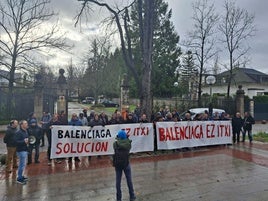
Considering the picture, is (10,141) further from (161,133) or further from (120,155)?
(161,133)

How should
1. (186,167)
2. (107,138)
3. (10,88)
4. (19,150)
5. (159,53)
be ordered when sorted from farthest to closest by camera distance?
(159,53), (10,88), (107,138), (186,167), (19,150)

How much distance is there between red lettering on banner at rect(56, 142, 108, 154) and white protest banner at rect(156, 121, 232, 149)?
2.54 metres

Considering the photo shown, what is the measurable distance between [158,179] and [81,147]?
3.28 meters

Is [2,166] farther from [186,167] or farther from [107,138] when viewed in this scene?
[186,167]

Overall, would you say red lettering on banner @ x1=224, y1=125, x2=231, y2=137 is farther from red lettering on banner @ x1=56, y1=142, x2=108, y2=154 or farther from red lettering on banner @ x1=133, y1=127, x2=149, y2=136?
red lettering on banner @ x1=56, y1=142, x2=108, y2=154

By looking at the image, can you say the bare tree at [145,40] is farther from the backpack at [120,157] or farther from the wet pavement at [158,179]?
the backpack at [120,157]

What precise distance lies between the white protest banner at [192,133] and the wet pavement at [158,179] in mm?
698

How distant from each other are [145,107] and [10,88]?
10.5 m

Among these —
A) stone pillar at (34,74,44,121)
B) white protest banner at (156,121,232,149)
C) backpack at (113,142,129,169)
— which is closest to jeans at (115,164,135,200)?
backpack at (113,142,129,169)

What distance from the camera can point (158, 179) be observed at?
749 cm

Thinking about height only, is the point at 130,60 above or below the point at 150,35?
below

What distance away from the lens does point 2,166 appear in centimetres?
898

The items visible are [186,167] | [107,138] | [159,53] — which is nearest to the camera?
[186,167]

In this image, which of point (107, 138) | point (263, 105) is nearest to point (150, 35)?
point (107, 138)
